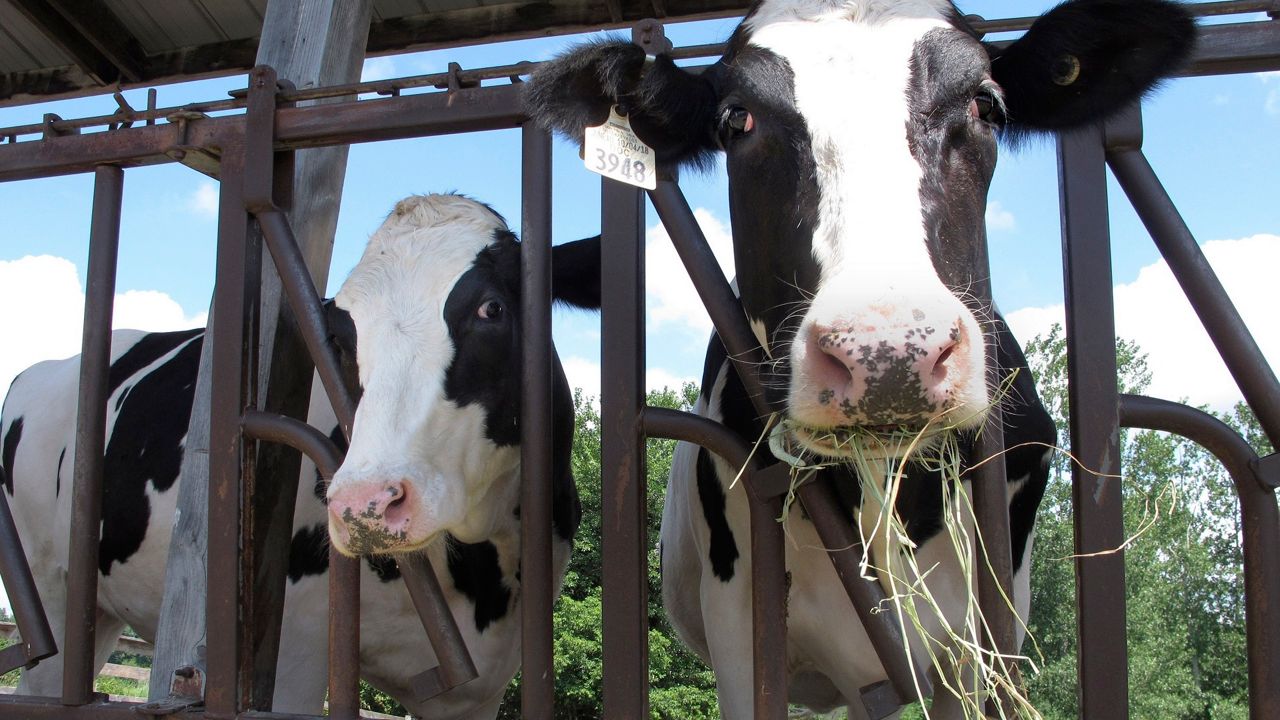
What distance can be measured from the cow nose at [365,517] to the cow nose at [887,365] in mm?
1200

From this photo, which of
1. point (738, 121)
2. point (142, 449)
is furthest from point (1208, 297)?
point (142, 449)

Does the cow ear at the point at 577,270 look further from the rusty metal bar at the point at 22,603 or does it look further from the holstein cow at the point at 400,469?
the rusty metal bar at the point at 22,603

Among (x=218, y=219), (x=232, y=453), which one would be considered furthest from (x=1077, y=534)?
(x=218, y=219)

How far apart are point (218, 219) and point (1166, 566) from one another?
23.6 metres

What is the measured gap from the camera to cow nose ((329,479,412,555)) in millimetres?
2260

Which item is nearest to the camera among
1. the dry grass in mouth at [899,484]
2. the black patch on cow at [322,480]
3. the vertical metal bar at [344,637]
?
the dry grass in mouth at [899,484]

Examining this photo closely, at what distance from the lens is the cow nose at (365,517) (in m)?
2.26

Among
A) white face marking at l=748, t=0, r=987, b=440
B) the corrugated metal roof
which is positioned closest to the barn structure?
white face marking at l=748, t=0, r=987, b=440

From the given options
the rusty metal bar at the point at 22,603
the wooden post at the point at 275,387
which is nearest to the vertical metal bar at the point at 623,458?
the wooden post at the point at 275,387

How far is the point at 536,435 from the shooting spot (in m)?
2.33

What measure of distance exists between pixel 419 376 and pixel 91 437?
92 cm

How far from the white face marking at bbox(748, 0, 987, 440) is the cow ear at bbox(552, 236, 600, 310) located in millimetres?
1265

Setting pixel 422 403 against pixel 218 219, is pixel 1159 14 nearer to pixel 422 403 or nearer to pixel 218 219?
pixel 422 403

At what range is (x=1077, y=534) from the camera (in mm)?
2012
